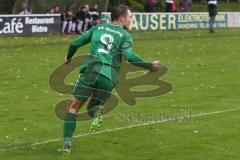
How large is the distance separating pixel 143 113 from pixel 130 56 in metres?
4.00

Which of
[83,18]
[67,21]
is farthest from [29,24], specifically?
[83,18]

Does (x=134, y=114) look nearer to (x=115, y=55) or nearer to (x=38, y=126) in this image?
(x=38, y=126)

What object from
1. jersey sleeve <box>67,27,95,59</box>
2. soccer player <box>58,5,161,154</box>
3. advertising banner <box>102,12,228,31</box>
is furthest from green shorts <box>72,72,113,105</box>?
advertising banner <box>102,12,228,31</box>

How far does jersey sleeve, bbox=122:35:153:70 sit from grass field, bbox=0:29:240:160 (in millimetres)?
1290

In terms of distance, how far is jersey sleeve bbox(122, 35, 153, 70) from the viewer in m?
9.78

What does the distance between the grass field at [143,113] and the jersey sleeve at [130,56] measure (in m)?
1.29

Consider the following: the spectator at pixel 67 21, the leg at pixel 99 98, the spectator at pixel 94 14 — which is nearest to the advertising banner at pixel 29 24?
the spectator at pixel 67 21

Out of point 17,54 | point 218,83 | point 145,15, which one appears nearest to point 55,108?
point 218,83

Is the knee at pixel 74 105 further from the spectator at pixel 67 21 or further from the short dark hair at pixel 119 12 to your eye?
the spectator at pixel 67 21

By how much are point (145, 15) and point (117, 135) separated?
2854 centimetres

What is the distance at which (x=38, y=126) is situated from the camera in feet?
40.0

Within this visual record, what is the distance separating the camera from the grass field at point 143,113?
10273 mm

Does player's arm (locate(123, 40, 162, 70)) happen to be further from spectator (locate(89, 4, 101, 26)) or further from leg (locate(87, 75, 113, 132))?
spectator (locate(89, 4, 101, 26))

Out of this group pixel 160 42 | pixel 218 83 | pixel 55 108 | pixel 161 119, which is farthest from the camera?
pixel 160 42
